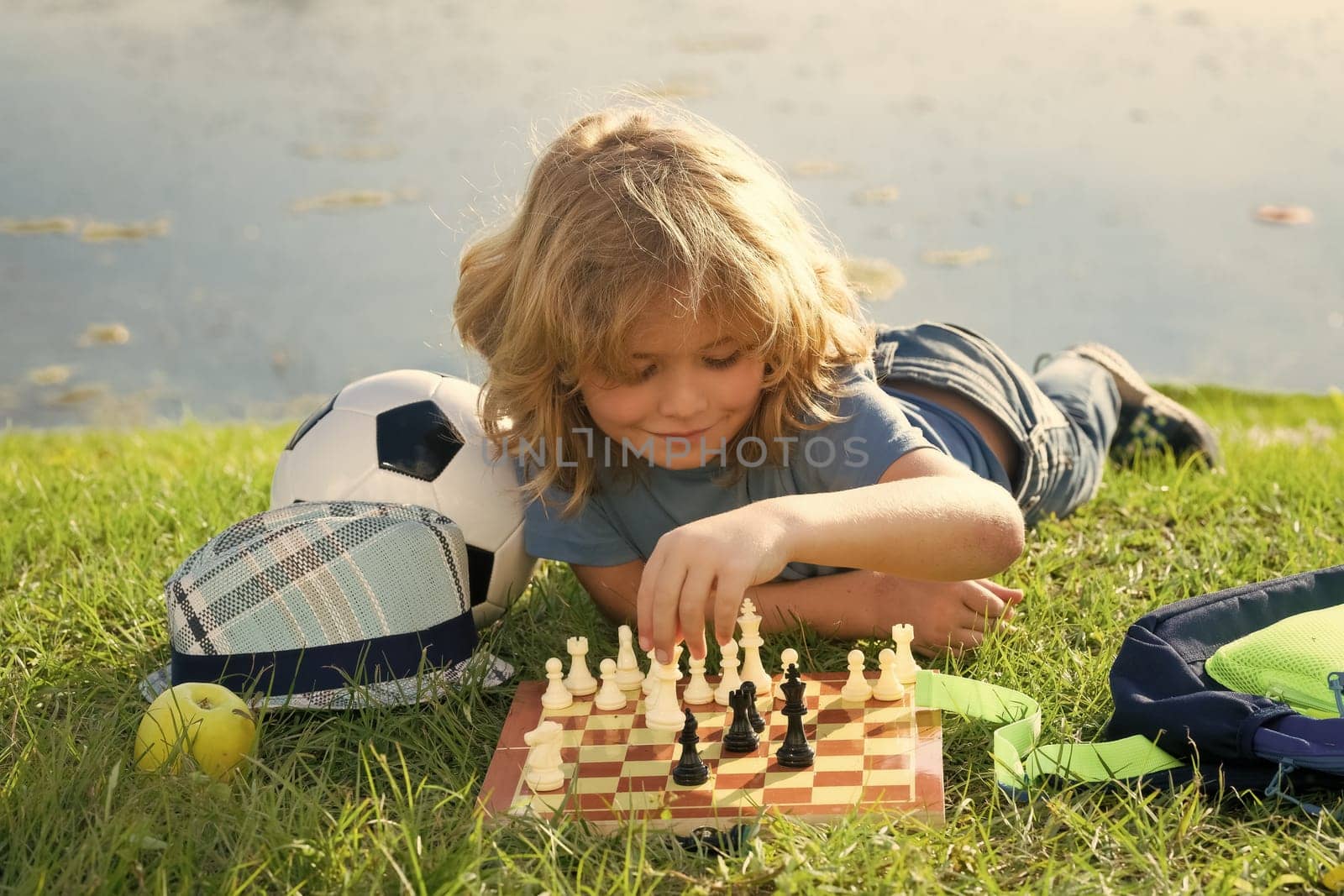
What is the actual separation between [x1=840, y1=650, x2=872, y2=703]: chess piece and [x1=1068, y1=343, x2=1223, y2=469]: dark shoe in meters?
1.78

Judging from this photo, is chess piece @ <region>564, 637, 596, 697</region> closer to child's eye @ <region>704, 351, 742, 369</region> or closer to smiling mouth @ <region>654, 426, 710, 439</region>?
smiling mouth @ <region>654, 426, 710, 439</region>

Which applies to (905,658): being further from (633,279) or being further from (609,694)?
(633,279)

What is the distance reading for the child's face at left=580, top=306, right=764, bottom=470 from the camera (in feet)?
7.28

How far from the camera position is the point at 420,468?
101 inches

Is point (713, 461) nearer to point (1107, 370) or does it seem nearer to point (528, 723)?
point (528, 723)

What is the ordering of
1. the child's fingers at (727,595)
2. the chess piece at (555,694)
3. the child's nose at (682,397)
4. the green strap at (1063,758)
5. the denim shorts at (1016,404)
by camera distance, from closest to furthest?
the child's fingers at (727,595), the green strap at (1063,758), the chess piece at (555,694), the child's nose at (682,397), the denim shorts at (1016,404)

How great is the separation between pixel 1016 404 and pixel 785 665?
4.38ft

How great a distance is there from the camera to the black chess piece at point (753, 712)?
2.00 meters

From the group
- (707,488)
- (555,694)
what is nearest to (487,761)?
(555,694)

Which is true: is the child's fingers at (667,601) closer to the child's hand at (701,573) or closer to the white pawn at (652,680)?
the child's hand at (701,573)

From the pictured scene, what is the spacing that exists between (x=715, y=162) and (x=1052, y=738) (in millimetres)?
1140

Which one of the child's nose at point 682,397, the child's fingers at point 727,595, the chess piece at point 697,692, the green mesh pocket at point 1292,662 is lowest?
the chess piece at point 697,692

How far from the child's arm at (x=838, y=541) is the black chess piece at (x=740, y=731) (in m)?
0.08

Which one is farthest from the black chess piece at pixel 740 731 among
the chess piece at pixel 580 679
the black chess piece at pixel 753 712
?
the chess piece at pixel 580 679
